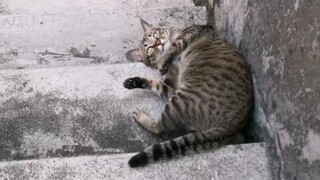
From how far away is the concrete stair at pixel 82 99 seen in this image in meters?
2.04

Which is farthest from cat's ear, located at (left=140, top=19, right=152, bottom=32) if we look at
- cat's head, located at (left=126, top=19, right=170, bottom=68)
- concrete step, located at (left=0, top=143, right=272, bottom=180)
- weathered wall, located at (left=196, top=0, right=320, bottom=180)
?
concrete step, located at (left=0, top=143, right=272, bottom=180)

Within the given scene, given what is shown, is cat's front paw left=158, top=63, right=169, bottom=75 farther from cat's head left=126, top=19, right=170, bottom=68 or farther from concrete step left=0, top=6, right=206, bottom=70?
concrete step left=0, top=6, right=206, bottom=70

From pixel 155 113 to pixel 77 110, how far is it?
440 millimetres

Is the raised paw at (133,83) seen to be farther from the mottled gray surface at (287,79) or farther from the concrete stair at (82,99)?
the mottled gray surface at (287,79)

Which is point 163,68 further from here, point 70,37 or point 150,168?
point 150,168

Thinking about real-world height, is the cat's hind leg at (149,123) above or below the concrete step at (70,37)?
below

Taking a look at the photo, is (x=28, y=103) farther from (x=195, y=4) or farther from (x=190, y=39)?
(x=195, y=4)

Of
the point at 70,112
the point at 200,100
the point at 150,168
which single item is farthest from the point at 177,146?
the point at 70,112

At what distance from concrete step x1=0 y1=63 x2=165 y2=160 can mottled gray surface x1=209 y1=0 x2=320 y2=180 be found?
2.14 ft

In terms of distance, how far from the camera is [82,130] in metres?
2.48

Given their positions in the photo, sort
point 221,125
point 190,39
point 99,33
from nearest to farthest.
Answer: point 221,125 < point 190,39 < point 99,33

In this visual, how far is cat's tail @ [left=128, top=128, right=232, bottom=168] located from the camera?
2.03 meters

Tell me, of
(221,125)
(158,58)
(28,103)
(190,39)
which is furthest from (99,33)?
(221,125)

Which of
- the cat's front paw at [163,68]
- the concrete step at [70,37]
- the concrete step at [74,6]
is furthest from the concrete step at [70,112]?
the concrete step at [74,6]
